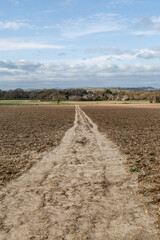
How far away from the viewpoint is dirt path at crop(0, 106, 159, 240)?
214 inches

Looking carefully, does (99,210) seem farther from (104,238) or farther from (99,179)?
(99,179)

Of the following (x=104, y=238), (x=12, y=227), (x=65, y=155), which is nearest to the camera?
(x=104, y=238)

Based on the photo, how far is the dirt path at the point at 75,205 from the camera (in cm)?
543

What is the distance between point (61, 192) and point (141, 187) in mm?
2679

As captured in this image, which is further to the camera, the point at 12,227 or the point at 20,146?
the point at 20,146

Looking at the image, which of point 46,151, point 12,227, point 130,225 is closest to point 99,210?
point 130,225

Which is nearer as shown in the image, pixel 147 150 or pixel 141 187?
pixel 141 187

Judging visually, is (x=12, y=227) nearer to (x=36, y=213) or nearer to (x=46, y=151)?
(x=36, y=213)

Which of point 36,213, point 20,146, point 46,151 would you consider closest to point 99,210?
point 36,213

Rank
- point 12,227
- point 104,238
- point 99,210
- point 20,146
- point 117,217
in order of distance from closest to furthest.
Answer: point 104,238 → point 12,227 → point 117,217 → point 99,210 → point 20,146

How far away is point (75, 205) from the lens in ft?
22.4

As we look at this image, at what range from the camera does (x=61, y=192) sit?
308 inches

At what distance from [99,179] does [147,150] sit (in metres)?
5.79

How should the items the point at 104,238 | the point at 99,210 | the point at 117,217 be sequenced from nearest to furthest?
the point at 104,238
the point at 117,217
the point at 99,210
